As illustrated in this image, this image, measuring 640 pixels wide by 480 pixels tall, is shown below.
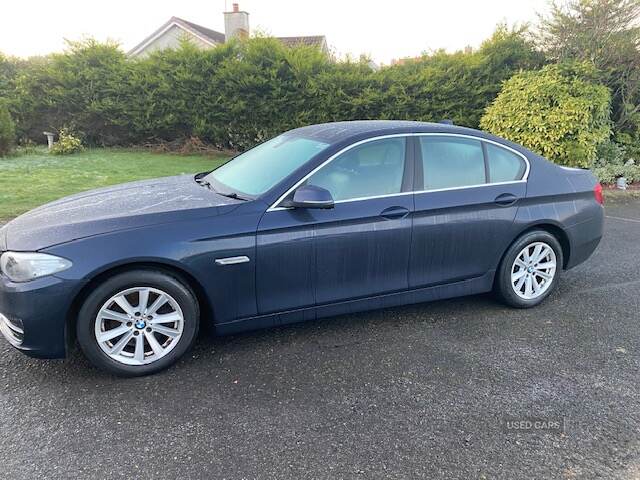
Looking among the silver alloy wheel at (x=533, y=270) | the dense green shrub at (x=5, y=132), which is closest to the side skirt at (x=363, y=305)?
the silver alloy wheel at (x=533, y=270)

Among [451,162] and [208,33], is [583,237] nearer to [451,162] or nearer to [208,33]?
[451,162]

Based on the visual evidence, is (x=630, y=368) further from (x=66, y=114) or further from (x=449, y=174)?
(x=66, y=114)

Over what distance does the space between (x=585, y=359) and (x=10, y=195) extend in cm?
789

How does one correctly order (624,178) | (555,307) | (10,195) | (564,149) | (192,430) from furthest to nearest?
(624,178), (564,149), (10,195), (555,307), (192,430)

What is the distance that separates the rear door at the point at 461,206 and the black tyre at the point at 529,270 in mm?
143

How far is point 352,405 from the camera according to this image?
2.69 meters

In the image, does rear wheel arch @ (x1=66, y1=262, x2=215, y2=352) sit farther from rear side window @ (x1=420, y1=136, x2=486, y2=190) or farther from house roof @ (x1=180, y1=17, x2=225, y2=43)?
house roof @ (x1=180, y1=17, x2=225, y2=43)

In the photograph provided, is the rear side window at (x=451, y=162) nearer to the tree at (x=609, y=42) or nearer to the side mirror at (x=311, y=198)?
the side mirror at (x=311, y=198)

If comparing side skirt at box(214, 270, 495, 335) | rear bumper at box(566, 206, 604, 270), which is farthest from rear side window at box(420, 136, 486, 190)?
rear bumper at box(566, 206, 604, 270)

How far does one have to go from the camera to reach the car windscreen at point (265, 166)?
11.2 ft

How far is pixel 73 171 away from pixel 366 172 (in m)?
8.21

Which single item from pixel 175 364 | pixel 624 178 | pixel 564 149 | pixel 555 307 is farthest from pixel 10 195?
pixel 624 178

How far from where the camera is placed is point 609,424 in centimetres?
255

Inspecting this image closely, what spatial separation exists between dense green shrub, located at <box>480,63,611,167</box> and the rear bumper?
5.29 m
